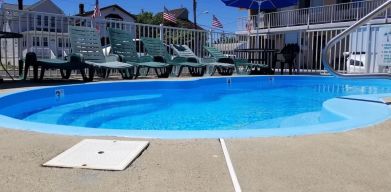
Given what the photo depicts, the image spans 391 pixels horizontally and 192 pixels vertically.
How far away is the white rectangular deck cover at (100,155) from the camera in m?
1.59

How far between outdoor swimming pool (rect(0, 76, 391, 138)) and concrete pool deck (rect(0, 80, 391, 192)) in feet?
0.76

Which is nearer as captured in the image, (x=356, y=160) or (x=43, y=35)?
(x=356, y=160)

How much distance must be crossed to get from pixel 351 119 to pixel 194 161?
161 cm

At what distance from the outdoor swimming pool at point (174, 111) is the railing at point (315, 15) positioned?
938 cm

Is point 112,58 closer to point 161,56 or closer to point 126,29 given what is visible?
point 161,56

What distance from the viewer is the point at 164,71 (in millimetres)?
8383

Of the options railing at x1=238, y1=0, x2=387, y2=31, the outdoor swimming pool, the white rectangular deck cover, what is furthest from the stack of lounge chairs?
railing at x1=238, y1=0, x2=387, y2=31

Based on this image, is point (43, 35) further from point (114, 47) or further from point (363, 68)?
point (363, 68)

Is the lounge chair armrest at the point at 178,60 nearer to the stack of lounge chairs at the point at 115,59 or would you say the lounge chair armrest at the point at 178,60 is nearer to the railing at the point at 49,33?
the stack of lounge chairs at the point at 115,59

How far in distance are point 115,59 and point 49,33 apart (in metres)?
1.48

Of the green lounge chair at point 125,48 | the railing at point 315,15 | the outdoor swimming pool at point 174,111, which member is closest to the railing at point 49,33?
the green lounge chair at point 125,48

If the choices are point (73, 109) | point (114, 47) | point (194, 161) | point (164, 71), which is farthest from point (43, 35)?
point (194, 161)

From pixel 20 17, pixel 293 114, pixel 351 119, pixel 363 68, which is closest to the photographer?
pixel 351 119

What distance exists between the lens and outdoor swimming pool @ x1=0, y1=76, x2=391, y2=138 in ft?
7.70
